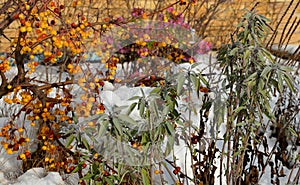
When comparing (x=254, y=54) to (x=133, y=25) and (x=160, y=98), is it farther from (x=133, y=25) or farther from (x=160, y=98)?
(x=133, y=25)

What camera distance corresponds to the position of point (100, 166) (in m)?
2.08

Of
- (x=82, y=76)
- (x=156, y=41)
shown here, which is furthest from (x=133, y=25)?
(x=82, y=76)

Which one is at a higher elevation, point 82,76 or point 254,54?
point 254,54

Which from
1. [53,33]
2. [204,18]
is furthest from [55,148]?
[204,18]

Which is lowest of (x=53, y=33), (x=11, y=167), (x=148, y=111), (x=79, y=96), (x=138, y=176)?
(x=11, y=167)

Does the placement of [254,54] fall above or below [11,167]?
above


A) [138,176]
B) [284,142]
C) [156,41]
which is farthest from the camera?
[156,41]

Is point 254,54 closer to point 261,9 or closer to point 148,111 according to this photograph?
point 148,111

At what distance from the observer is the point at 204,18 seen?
4.60m

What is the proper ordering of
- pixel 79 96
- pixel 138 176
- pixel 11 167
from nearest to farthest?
pixel 138 176
pixel 79 96
pixel 11 167

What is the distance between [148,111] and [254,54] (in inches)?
16.5

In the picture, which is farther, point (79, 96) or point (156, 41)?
point (156, 41)

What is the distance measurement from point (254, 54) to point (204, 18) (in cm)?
285

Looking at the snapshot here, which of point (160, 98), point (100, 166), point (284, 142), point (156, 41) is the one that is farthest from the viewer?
point (156, 41)
